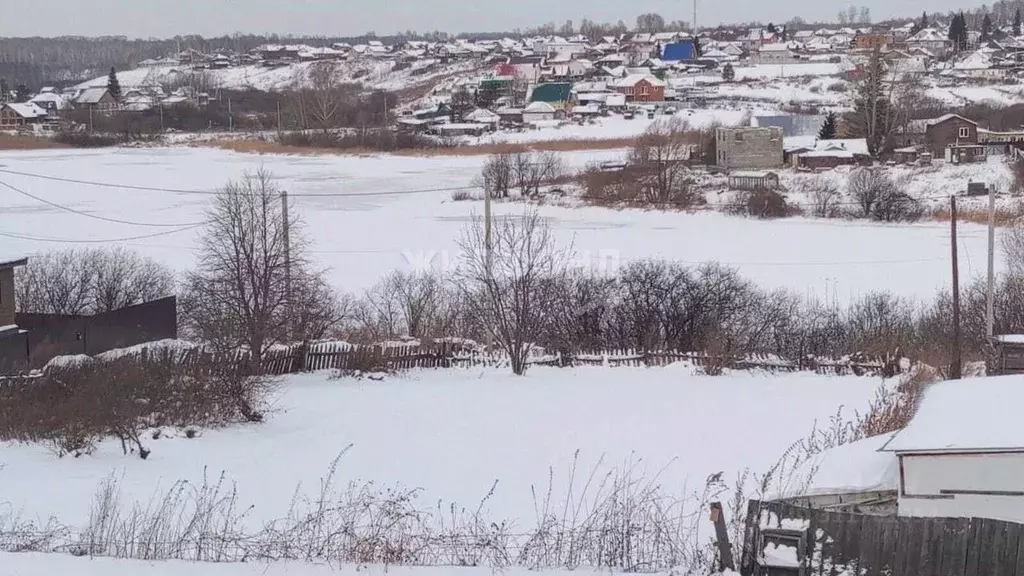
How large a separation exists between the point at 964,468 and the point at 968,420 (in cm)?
37

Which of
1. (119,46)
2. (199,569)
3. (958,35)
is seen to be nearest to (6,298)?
(199,569)

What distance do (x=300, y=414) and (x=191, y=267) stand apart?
7.76 meters

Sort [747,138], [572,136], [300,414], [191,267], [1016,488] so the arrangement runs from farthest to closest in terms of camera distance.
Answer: [572,136] < [747,138] < [191,267] < [300,414] < [1016,488]

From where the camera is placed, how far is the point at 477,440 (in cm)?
772

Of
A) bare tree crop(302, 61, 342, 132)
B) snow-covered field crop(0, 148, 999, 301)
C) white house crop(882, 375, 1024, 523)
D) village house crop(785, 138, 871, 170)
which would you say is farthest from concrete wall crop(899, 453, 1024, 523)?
bare tree crop(302, 61, 342, 132)

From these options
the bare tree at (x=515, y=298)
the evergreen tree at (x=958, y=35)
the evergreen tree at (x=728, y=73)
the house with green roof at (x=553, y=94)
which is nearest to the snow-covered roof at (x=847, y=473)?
the bare tree at (x=515, y=298)

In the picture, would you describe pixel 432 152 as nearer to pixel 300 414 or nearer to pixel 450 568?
pixel 300 414

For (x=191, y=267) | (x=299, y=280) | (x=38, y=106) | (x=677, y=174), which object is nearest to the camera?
(x=299, y=280)

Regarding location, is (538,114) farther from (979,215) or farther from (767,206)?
(979,215)

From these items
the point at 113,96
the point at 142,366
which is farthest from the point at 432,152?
the point at 113,96

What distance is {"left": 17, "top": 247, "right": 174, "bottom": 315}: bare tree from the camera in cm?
1330

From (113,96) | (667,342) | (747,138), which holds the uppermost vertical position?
(113,96)

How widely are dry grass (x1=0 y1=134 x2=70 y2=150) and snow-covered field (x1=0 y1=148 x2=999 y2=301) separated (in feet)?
36.7

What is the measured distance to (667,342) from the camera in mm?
12172
